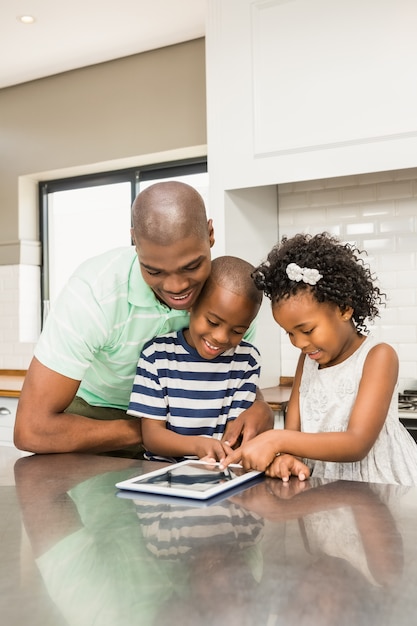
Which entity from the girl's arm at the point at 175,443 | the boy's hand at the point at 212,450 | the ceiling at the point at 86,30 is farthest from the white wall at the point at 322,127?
the boy's hand at the point at 212,450

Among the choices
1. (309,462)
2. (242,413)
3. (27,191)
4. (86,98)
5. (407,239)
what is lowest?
(309,462)

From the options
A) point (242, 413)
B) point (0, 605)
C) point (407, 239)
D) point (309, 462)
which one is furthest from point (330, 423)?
point (407, 239)

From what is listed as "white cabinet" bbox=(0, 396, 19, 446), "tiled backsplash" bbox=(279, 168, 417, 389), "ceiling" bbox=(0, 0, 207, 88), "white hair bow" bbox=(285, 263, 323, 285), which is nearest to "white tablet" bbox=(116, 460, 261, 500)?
"white hair bow" bbox=(285, 263, 323, 285)

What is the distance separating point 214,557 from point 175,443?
2.35 feet

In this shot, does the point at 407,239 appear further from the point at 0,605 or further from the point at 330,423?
the point at 0,605

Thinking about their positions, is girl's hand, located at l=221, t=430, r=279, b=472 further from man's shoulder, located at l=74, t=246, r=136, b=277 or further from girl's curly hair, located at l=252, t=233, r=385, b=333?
man's shoulder, located at l=74, t=246, r=136, b=277

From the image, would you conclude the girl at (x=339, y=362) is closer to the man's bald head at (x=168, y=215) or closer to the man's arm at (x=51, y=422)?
the man's bald head at (x=168, y=215)

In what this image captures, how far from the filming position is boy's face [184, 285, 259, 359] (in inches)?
57.1

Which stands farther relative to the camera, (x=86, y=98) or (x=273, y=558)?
(x=86, y=98)

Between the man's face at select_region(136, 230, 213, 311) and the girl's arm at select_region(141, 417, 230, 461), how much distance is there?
27 centimetres

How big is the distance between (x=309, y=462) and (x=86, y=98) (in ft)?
10.2

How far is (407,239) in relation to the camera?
2.80 m

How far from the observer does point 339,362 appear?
5.06ft

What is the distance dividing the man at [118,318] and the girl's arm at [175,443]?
0.05 m
